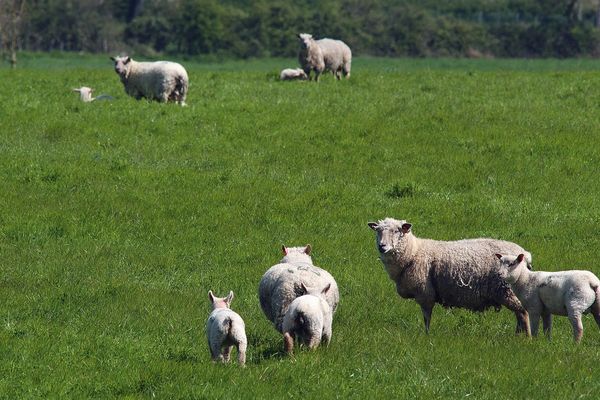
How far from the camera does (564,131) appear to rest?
2836 cm

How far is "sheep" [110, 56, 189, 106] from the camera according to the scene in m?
31.8

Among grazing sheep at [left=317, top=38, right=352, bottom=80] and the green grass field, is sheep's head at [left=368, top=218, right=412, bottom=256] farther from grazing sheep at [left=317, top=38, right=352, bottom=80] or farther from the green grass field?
grazing sheep at [left=317, top=38, right=352, bottom=80]

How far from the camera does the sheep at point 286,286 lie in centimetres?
1412

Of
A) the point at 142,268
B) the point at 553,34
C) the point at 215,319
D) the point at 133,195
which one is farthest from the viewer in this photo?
the point at 553,34

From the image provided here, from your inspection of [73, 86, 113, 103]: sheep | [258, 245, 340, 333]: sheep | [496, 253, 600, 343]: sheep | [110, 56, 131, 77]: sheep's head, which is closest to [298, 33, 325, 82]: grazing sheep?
[110, 56, 131, 77]: sheep's head

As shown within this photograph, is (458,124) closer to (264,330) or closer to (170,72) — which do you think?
(170,72)

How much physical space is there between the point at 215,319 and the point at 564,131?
17.6 metres

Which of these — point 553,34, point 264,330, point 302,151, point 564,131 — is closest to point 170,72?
point 302,151

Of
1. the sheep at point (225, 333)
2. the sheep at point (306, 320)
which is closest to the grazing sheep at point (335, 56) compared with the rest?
the sheep at point (306, 320)

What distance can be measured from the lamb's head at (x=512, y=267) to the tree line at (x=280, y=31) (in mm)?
71947

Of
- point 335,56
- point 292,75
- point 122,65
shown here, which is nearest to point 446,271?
point 122,65

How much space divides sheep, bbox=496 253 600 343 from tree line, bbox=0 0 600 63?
7206 cm

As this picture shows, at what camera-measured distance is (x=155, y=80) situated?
32219 mm

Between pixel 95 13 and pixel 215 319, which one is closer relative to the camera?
pixel 215 319
